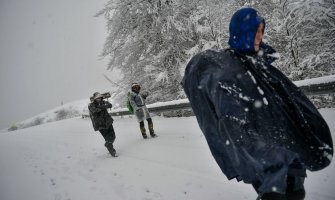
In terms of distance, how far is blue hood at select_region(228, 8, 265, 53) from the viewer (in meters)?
2.02

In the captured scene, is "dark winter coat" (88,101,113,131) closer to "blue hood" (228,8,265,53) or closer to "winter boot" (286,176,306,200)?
"blue hood" (228,8,265,53)

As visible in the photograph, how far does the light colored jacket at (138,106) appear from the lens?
9.17 m

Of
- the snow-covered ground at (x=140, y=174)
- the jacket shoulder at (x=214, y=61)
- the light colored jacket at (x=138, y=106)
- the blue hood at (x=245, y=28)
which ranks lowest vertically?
the snow-covered ground at (x=140, y=174)

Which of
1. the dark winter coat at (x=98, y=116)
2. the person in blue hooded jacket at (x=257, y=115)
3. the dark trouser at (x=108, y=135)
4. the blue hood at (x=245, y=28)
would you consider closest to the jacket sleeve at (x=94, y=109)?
the dark winter coat at (x=98, y=116)

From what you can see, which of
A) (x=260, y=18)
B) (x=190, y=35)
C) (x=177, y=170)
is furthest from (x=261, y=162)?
(x=190, y=35)

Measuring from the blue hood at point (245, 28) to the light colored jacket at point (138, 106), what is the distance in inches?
285

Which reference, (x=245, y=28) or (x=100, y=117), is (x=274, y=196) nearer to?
(x=245, y=28)

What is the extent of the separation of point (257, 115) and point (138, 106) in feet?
24.5

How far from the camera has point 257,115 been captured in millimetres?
1887

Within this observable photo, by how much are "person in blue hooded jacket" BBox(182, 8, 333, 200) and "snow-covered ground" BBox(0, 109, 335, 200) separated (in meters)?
1.96

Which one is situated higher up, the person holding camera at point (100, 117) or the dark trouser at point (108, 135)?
the person holding camera at point (100, 117)

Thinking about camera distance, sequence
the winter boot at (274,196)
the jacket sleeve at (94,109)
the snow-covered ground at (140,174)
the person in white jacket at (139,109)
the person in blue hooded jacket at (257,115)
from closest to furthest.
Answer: the person in blue hooded jacket at (257,115), the winter boot at (274,196), the snow-covered ground at (140,174), the jacket sleeve at (94,109), the person in white jacket at (139,109)

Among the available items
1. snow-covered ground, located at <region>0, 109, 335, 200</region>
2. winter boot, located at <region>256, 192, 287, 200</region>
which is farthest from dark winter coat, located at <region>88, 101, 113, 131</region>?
winter boot, located at <region>256, 192, 287, 200</region>

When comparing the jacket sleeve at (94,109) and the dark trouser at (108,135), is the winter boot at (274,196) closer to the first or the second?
the dark trouser at (108,135)
